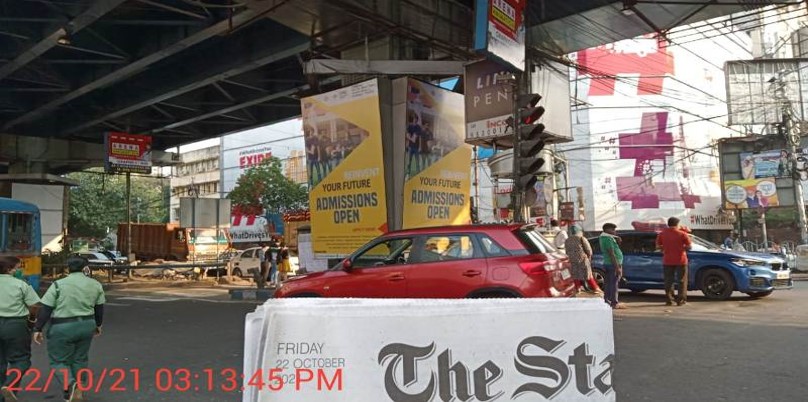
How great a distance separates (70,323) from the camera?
5355mm

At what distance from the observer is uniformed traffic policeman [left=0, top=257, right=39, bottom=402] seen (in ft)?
17.1

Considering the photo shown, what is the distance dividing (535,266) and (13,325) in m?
5.58

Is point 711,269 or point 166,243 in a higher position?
point 166,243

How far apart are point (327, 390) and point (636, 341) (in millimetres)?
5618

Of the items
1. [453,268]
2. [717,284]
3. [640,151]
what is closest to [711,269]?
[717,284]

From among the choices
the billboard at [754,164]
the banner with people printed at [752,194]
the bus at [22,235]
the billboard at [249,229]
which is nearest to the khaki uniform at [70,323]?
the bus at [22,235]

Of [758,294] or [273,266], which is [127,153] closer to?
[273,266]

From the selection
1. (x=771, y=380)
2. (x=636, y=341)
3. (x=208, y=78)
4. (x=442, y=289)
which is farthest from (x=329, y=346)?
(x=208, y=78)

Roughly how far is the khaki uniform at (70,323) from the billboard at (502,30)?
20.1 feet

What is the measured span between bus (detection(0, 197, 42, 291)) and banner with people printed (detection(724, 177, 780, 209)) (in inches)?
1423

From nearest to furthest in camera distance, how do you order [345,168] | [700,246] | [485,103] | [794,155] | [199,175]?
[345,168] < [485,103] < [700,246] < [794,155] < [199,175]
